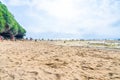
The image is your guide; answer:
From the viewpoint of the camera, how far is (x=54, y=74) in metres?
8.94

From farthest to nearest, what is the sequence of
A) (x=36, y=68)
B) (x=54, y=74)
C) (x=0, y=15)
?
(x=0, y=15) < (x=36, y=68) < (x=54, y=74)

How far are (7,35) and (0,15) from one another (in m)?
14.9

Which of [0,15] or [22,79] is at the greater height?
[0,15]

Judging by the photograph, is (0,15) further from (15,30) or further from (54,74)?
(54,74)

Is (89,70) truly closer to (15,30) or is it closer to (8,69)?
(8,69)

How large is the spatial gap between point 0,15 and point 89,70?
2027 inches

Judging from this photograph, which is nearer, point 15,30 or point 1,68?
point 1,68

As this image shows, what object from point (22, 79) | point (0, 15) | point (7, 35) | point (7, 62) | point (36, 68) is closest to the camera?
point (22, 79)

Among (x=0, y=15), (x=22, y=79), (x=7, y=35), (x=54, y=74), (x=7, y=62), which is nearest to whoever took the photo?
(x=22, y=79)

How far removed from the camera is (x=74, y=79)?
8469mm

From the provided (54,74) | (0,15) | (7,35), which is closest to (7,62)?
(54,74)

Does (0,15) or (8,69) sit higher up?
(0,15)

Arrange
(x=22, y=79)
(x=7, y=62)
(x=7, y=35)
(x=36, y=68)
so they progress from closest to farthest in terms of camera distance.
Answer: (x=22, y=79)
(x=36, y=68)
(x=7, y=62)
(x=7, y=35)

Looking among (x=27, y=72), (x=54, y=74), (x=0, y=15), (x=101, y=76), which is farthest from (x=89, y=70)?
(x=0, y=15)
